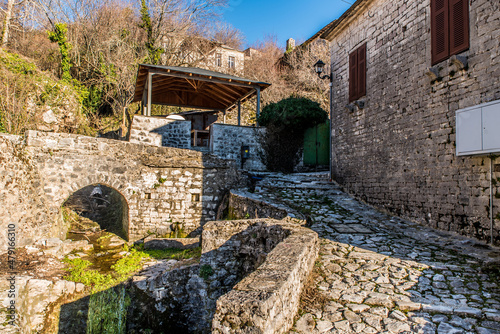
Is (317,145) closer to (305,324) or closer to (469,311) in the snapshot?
(469,311)

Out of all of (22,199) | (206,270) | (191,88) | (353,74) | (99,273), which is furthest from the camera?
(191,88)

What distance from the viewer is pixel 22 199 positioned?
725cm

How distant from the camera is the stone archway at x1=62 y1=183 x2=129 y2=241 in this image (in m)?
10.4

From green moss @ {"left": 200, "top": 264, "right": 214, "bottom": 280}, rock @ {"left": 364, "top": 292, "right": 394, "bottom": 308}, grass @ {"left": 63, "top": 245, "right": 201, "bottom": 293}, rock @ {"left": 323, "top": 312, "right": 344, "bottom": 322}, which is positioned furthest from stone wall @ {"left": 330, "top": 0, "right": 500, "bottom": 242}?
grass @ {"left": 63, "top": 245, "right": 201, "bottom": 293}

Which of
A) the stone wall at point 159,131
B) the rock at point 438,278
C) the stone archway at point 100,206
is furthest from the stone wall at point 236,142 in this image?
the rock at point 438,278

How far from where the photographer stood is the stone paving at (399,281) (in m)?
3.01

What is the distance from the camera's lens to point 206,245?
5.41 metres

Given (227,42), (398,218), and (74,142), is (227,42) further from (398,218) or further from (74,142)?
(398,218)

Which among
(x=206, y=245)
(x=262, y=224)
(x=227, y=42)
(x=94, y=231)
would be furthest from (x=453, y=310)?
(x=227, y=42)

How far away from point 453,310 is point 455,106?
4240 mm

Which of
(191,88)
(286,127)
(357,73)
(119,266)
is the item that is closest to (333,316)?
(119,266)

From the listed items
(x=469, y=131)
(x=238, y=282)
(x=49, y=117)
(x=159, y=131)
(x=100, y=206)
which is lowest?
(x=100, y=206)

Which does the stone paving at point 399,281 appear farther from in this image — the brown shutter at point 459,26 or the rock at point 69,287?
the rock at point 69,287

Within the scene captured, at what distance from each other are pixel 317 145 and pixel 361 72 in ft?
14.4
